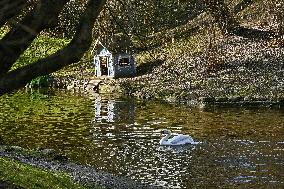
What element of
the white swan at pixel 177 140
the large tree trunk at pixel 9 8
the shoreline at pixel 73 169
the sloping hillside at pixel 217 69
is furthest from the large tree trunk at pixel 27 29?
the sloping hillside at pixel 217 69

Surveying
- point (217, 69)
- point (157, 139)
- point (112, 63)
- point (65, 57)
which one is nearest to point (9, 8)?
point (65, 57)

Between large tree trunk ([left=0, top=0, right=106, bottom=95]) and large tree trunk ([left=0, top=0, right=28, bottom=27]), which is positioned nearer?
large tree trunk ([left=0, top=0, right=28, bottom=27])

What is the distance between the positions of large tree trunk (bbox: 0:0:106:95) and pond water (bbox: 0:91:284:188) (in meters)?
13.1

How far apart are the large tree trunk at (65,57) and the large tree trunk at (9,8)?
2.52ft

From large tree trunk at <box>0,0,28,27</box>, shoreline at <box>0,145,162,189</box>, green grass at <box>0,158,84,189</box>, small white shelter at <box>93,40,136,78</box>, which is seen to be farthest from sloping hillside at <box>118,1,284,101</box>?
large tree trunk at <box>0,0,28,27</box>

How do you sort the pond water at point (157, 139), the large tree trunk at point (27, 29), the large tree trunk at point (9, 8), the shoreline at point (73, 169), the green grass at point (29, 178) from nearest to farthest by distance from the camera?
the large tree trunk at point (9, 8) < the large tree trunk at point (27, 29) < the green grass at point (29, 178) < the shoreline at point (73, 169) < the pond water at point (157, 139)

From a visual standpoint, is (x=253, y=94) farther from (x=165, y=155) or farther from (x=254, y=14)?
(x=254, y=14)

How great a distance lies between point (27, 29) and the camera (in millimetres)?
7539

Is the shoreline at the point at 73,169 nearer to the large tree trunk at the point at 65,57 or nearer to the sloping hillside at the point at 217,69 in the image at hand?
the large tree trunk at the point at 65,57

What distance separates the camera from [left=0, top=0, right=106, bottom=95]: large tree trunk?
772cm

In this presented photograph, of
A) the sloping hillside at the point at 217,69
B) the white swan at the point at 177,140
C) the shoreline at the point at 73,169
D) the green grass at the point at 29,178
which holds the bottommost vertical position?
the shoreline at the point at 73,169

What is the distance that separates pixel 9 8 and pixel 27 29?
0.40 m

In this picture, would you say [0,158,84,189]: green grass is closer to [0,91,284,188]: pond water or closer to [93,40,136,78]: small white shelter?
[0,91,284,188]: pond water

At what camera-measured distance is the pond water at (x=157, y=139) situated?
70.7 feet
